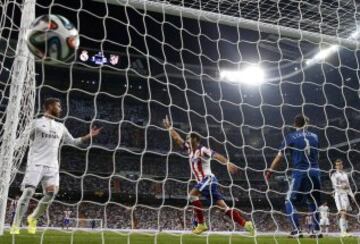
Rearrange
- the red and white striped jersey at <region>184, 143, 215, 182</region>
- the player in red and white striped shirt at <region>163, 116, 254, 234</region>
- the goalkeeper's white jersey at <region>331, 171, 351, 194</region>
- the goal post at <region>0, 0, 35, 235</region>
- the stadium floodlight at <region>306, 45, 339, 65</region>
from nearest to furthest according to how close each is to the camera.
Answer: the goal post at <region>0, 0, 35, 235</region> → the player in red and white striped shirt at <region>163, 116, 254, 234</region> → the red and white striped jersey at <region>184, 143, 215, 182</region> → the stadium floodlight at <region>306, 45, 339, 65</region> → the goalkeeper's white jersey at <region>331, 171, 351, 194</region>

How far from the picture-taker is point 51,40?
3424 mm

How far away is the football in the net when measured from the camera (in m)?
3.42

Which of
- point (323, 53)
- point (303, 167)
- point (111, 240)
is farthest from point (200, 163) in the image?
point (323, 53)

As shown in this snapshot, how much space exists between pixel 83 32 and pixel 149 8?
1562cm

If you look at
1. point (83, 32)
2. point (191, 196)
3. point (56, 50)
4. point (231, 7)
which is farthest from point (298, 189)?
point (83, 32)

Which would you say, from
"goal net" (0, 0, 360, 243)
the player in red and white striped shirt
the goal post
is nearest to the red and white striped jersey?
the player in red and white striped shirt

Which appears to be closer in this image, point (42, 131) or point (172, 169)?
point (42, 131)

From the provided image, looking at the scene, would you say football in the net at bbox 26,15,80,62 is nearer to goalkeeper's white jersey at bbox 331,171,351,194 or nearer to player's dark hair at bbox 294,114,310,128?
player's dark hair at bbox 294,114,310,128

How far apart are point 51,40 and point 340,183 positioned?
6953 mm

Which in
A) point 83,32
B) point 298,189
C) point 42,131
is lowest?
point 298,189

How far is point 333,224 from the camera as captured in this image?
21016 mm

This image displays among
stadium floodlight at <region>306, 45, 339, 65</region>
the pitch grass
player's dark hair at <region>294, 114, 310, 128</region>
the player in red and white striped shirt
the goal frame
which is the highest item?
stadium floodlight at <region>306, 45, 339, 65</region>

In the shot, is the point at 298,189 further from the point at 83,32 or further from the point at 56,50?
the point at 83,32

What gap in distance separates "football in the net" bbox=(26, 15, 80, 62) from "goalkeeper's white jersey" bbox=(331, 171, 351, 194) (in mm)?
6455
